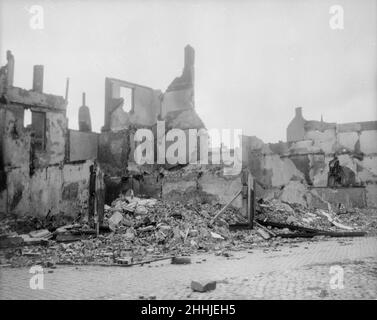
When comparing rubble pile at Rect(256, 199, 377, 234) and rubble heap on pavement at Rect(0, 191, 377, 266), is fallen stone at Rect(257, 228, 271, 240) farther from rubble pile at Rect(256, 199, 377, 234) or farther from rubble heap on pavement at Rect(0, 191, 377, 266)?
rubble pile at Rect(256, 199, 377, 234)

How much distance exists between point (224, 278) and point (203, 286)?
41.9 inches

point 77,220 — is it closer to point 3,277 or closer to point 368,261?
point 3,277

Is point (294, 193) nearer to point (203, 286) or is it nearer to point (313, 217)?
point (313, 217)

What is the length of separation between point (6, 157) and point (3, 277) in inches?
543

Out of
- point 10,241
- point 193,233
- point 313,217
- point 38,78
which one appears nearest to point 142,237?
point 193,233

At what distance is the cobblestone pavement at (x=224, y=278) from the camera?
193 inches

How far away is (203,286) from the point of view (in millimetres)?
4969

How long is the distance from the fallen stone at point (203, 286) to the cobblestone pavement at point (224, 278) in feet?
0.23

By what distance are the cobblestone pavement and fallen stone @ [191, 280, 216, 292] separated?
0.07 m

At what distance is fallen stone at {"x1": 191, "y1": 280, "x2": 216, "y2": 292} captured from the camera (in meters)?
4.98

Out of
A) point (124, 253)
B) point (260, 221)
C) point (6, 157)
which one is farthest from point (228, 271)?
point (6, 157)

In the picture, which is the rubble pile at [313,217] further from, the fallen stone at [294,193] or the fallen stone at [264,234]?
the fallen stone at [294,193]

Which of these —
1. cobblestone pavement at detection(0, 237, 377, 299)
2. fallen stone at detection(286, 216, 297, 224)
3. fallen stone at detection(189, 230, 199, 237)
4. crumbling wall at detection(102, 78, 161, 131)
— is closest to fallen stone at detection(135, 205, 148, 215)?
fallen stone at detection(189, 230, 199, 237)
